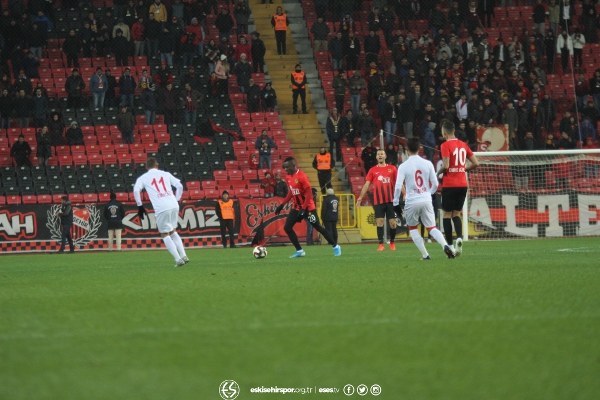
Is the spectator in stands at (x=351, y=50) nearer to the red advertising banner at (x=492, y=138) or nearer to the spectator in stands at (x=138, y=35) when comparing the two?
the red advertising banner at (x=492, y=138)

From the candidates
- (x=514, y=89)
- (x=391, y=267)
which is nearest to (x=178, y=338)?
(x=391, y=267)

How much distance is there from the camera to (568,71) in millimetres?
41031

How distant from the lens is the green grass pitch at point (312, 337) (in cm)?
632

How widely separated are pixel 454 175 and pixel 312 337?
10.8 metres

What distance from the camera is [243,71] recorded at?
126 ft

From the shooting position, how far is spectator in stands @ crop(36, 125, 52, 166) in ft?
115

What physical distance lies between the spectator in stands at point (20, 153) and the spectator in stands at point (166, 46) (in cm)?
655

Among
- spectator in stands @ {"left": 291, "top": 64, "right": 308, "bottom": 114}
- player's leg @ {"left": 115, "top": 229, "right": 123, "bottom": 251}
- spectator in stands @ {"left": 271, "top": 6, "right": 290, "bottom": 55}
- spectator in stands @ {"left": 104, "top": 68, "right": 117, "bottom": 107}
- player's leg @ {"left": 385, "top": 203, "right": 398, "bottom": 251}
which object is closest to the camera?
player's leg @ {"left": 385, "top": 203, "right": 398, "bottom": 251}

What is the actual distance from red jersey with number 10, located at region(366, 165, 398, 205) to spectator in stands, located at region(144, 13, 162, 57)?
1788 cm

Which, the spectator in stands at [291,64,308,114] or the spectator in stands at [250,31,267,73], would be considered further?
the spectator in stands at [250,31,267,73]

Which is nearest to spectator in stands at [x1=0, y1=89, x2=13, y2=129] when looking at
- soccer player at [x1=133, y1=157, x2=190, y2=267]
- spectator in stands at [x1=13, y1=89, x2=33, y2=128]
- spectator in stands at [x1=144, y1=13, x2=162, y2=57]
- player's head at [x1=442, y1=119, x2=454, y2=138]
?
spectator in stands at [x1=13, y1=89, x2=33, y2=128]

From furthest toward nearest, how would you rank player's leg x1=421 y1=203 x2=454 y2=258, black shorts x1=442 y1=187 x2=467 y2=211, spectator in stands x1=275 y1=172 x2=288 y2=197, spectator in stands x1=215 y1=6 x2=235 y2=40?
spectator in stands x1=215 y1=6 x2=235 y2=40, spectator in stands x1=275 y1=172 x2=288 y2=197, black shorts x1=442 y1=187 x2=467 y2=211, player's leg x1=421 y1=203 x2=454 y2=258

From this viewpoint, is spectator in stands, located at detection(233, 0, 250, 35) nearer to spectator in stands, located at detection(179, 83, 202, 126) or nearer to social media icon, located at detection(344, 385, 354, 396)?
spectator in stands, located at detection(179, 83, 202, 126)

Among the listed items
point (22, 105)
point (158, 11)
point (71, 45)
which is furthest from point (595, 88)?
point (22, 105)
